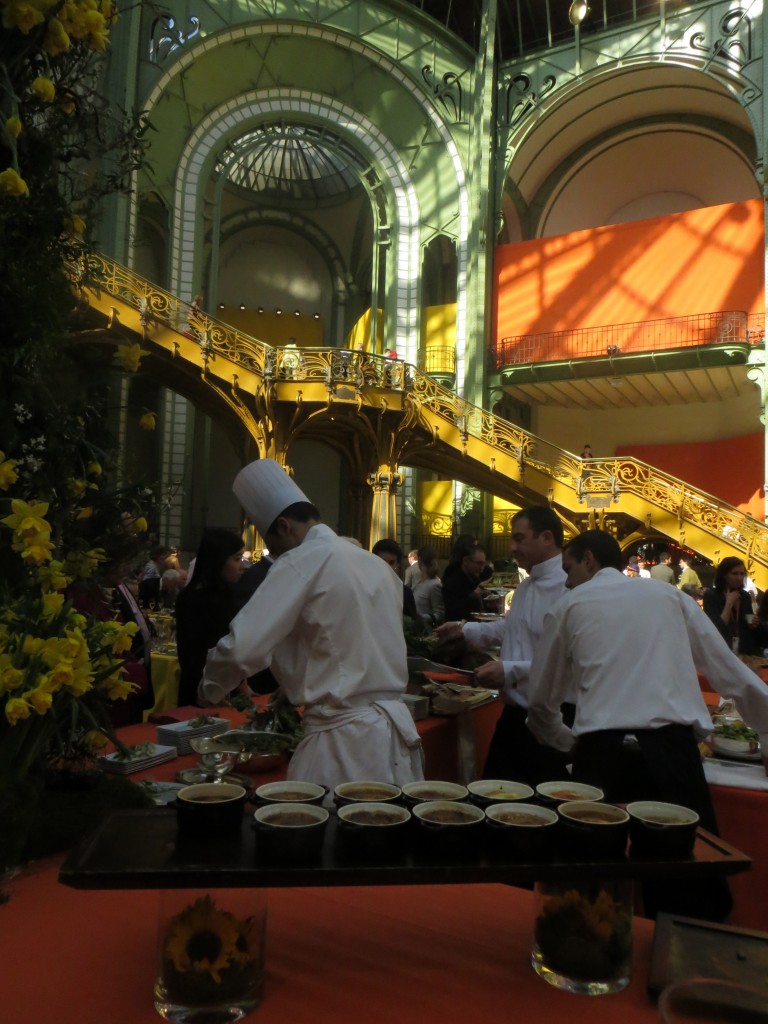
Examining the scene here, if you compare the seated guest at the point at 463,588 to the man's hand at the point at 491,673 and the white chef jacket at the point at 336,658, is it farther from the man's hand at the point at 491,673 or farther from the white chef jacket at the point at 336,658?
the white chef jacket at the point at 336,658

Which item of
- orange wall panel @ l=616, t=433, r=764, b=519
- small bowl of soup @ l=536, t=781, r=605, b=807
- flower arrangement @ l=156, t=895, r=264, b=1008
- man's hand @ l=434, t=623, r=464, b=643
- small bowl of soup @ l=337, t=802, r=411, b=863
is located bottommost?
flower arrangement @ l=156, t=895, r=264, b=1008

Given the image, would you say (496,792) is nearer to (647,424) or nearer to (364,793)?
(364,793)

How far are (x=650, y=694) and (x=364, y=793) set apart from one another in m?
1.60

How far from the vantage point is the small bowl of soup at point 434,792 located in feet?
5.20

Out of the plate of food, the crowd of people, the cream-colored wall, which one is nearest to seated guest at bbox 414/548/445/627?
the plate of food

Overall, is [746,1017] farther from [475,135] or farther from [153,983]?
[475,135]

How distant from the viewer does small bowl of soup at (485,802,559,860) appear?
54.0 inches

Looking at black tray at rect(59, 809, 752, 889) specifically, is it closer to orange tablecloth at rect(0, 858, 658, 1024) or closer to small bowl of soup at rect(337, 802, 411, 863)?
small bowl of soup at rect(337, 802, 411, 863)

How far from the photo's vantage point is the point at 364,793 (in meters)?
1.63

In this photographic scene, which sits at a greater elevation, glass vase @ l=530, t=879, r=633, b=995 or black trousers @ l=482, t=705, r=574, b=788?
glass vase @ l=530, t=879, r=633, b=995

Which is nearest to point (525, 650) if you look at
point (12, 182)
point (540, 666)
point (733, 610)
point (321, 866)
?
point (540, 666)

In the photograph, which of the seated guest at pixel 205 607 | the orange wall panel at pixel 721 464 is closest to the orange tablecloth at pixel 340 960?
the seated guest at pixel 205 607

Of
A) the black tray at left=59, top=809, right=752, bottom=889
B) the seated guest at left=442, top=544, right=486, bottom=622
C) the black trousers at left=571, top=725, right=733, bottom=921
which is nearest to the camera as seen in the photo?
the black tray at left=59, top=809, right=752, bottom=889

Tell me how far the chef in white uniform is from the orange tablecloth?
87 cm
